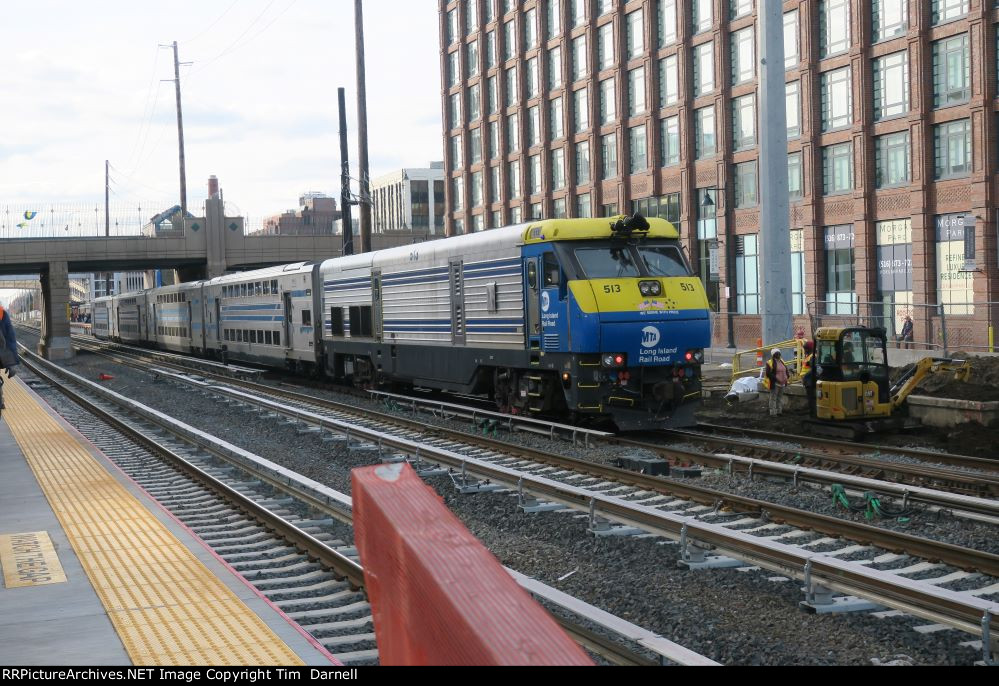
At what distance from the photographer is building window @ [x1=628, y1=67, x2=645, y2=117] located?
5497 centimetres

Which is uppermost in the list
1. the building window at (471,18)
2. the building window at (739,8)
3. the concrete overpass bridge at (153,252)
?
the building window at (471,18)

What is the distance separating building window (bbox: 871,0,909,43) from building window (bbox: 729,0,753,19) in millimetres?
6402

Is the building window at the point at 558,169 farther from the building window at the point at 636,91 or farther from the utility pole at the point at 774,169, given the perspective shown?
the utility pole at the point at 774,169

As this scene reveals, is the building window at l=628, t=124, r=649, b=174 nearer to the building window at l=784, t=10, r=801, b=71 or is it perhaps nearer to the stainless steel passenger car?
the building window at l=784, t=10, r=801, b=71

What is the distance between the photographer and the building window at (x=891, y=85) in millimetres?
40281

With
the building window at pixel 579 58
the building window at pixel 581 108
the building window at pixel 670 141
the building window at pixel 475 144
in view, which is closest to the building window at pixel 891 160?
the building window at pixel 670 141

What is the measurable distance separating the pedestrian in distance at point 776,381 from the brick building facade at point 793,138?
5107 mm

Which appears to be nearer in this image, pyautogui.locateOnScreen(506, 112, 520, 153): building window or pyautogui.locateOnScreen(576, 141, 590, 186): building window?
pyautogui.locateOnScreen(576, 141, 590, 186): building window

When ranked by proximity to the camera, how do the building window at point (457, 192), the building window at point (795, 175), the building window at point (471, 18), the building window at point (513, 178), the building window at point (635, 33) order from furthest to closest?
the building window at point (457, 192) < the building window at point (471, 18) < the building window at point (513, 178) < the building window at point (635, 33) < the building window at point (795, 175)

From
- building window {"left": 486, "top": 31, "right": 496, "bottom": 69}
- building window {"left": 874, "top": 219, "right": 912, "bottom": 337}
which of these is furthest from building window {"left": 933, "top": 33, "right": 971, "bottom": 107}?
building window {"left": 486, "top": 31, "right": 496, "bottom": 69}

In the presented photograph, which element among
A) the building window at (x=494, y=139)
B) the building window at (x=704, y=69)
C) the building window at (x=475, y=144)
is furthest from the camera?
the building window at (x=475, y=144)
